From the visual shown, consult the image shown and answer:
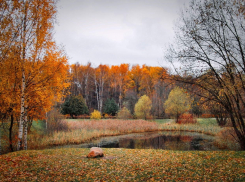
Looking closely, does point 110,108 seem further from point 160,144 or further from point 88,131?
point 160,144

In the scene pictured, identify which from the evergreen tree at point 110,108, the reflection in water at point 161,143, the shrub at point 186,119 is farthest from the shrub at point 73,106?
the shrub at point 186,119

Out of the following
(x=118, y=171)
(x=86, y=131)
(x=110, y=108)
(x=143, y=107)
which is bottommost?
(x=86, y=131)

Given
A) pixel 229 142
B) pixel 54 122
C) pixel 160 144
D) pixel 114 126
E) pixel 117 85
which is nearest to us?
pixel 229 142

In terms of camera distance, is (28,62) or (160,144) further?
(160,144)

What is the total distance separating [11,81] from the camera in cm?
952

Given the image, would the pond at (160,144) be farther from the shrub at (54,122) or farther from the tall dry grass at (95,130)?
the shrub at (54,122)

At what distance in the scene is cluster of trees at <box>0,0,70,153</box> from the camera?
8.67 metres

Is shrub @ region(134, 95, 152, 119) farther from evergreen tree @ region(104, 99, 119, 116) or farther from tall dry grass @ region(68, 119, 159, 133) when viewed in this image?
evergreen tree @ region(104, 99, 119, 116)

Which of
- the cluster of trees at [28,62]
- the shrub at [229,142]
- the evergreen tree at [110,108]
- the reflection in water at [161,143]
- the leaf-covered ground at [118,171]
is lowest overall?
the reflection in water at [161,143]

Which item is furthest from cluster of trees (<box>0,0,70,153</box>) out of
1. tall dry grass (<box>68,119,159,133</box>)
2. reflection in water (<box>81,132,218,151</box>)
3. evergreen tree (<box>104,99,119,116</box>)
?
evergreen tree (<box>104,99,119,116</box>)

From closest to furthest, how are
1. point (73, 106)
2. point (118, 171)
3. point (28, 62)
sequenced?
point (118, 171) → point (28, 62) → point (73, 106)

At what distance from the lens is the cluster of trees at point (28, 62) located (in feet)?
28.5

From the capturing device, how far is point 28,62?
9.85 m

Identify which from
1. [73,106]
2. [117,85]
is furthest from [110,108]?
[117,85]
